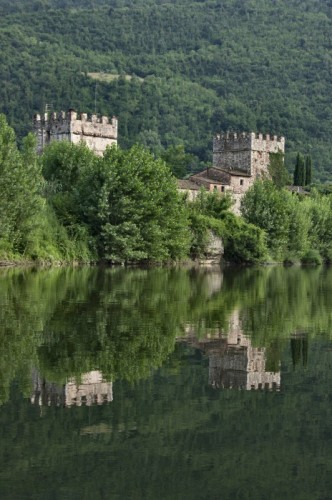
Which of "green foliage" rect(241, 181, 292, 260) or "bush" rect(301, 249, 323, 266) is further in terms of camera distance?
"bush" rect(301, 249, 323, 266)

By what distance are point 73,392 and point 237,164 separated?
273 feet

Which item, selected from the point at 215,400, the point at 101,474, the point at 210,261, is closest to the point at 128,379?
the point at 215,400

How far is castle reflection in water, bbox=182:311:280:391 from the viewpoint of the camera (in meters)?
16.0

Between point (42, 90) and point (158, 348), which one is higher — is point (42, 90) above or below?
above

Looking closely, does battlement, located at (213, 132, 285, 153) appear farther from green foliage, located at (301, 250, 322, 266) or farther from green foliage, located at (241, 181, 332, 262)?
green foliage, located at (301, 250, 322, 266)

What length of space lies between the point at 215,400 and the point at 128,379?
1665 mm

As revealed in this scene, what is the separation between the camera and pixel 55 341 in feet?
61.7

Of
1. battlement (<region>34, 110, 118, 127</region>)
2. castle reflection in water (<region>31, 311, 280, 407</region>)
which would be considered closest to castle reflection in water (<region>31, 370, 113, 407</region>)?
castle reflection in water (<region>31, 311, 280, 407</region>)

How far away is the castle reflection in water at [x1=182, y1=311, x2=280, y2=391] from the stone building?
2241 inches

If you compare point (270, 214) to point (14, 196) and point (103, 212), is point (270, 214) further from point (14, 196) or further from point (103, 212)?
point (14, 196)

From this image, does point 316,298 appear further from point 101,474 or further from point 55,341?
point 101,474

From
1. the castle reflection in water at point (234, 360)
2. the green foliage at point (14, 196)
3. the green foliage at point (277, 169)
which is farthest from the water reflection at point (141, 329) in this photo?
the green foliage at point (277, 169)

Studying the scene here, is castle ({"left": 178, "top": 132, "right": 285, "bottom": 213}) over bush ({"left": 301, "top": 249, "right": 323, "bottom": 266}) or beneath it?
over

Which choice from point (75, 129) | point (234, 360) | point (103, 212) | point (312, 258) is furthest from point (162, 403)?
point (312, 258)
